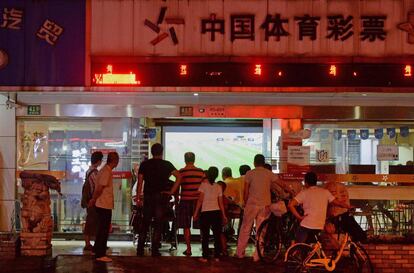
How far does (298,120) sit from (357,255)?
358 centimetres

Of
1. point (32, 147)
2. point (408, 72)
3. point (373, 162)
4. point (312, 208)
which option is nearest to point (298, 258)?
point (312, 208)

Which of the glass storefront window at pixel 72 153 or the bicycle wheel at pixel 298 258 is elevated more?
the glass storefront window at pixel 72 153

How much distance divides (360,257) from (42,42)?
6.38 m

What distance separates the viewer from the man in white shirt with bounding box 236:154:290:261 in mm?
10664

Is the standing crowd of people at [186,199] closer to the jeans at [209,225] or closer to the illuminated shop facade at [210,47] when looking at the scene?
the jeans at [209,225]

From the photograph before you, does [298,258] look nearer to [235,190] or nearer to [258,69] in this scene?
[235,190]

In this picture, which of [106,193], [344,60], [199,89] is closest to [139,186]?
[106,193]

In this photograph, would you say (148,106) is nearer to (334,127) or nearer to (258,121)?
(258,121)

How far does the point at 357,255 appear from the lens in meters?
9.43

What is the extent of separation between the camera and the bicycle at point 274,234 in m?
10.6

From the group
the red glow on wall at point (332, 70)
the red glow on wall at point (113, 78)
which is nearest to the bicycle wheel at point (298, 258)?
the red glow on wall at point (332, 70)

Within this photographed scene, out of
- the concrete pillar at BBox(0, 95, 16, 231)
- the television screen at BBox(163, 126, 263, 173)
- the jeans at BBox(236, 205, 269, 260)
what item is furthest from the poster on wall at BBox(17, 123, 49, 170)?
the jeans at BBox(236, 205, 269, 260)

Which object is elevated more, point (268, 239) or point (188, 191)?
point (188, 191)

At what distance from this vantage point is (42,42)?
35.8 feet
